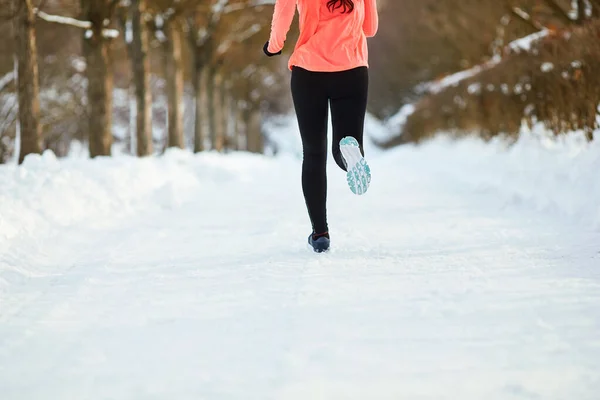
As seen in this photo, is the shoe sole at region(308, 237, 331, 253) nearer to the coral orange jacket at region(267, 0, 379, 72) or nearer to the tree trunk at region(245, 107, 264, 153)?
the coral orange jacket at region(267, 0, 379, 72)

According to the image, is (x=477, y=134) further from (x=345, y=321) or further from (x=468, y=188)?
(x=345, y=321)

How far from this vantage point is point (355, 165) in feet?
12.6

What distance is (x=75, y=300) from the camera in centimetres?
295

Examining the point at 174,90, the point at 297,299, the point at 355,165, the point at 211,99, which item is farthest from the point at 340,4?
the point at 211,99

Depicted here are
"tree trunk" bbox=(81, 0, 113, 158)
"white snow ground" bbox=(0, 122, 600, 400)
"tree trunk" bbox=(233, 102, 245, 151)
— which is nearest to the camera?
"white snow ground" bbox=(0, 122, 600, 400)

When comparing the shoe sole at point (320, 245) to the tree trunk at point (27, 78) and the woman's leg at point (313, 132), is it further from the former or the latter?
the tree trunk at point (27, 78)

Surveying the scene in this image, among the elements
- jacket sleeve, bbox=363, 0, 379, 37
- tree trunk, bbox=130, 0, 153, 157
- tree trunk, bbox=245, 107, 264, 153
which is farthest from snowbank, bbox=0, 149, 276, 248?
tree trunk, bbox=245, 107, 264, 153

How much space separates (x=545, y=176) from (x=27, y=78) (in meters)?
6.10

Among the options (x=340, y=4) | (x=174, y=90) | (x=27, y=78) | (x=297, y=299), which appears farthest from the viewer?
(x=174, y=90)

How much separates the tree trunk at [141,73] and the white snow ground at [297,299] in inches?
270

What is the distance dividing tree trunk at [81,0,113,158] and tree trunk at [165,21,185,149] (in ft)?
15.2

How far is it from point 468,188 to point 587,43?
246cm

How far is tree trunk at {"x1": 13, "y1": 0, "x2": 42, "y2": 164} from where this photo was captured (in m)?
7.91

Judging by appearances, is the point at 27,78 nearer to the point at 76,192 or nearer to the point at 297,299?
the point at 76,192
